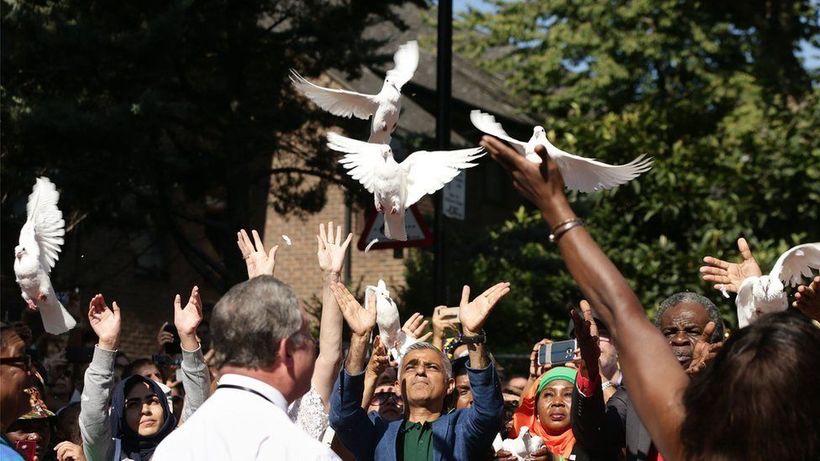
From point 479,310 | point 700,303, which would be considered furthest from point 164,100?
point 700,303

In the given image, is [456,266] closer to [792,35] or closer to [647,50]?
[647,50]

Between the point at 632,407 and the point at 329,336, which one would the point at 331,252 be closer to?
the point at 329,336

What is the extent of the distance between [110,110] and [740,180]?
33.7 feet

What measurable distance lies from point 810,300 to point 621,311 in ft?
4.66

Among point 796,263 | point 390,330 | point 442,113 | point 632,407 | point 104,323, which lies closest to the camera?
point 632,407

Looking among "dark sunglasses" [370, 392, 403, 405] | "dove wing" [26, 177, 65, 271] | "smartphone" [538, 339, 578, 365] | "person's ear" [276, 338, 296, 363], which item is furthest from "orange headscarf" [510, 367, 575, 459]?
"person's ear" [276, 338, 296, 363]

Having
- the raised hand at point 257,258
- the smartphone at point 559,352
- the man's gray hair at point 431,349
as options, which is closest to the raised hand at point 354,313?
the raised hand at point 257,258

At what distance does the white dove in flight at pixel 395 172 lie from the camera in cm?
513

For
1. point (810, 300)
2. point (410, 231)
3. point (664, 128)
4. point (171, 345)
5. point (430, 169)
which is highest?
point (664, 128)

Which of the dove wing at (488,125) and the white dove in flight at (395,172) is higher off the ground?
the white dove in flight at (395,172)

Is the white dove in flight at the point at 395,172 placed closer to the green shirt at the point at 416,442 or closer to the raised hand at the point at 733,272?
the green shirt at the point at 416,442

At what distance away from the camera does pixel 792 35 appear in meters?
22.4

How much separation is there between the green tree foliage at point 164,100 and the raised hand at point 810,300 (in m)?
8.37

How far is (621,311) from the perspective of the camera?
2713mm
